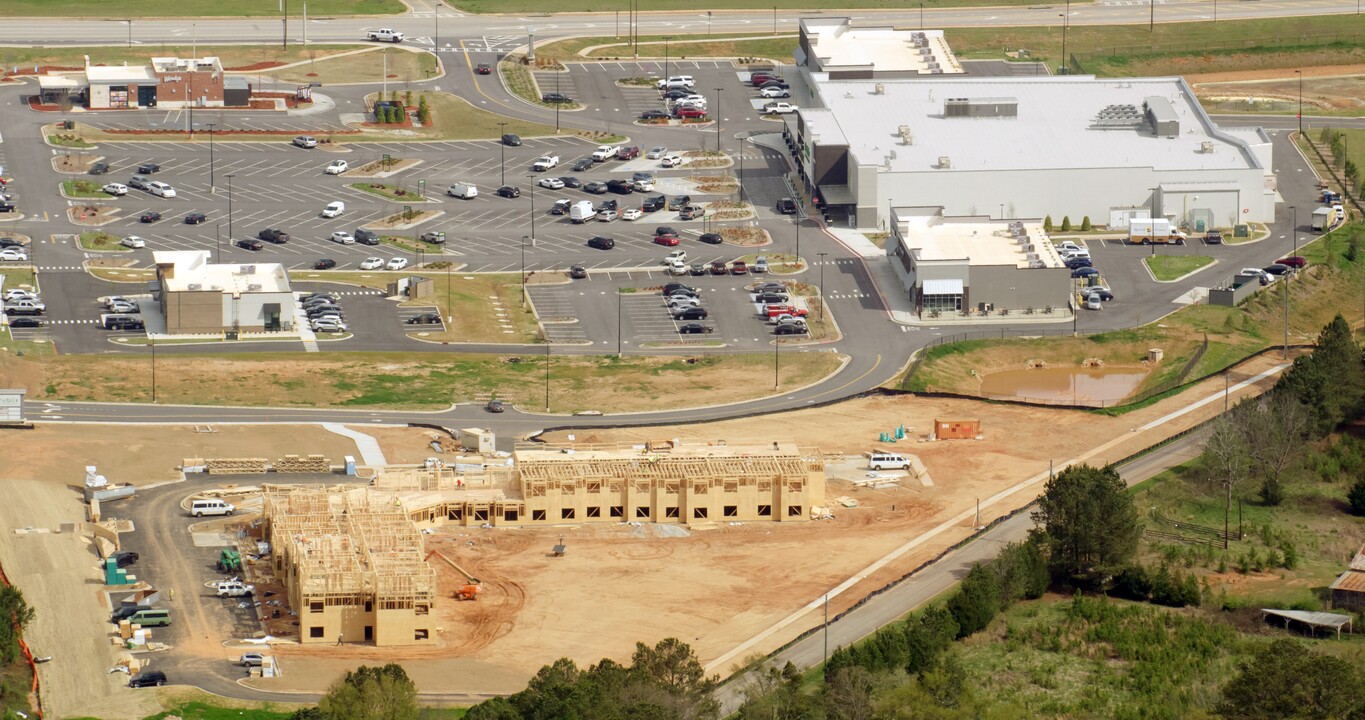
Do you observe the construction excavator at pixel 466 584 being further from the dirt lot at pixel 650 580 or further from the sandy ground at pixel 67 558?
the sandy ground at pixel 67 558

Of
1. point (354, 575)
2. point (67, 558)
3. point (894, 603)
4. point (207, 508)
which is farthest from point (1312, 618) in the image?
point (67, 558)

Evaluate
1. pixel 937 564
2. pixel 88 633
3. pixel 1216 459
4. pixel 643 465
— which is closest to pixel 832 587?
pixel 937 564

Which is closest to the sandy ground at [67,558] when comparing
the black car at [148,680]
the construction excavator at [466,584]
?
the black car at [148,680]

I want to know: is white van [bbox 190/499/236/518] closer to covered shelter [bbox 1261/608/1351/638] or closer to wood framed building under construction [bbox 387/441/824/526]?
wood framed building under construction [bbox 387/441/824/526]

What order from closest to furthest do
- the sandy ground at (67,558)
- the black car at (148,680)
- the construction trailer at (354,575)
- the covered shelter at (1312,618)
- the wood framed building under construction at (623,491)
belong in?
the sandy ground at (67,558) < the black car at (148,680) < the construction trailer at (354,575) < the covered shelter at (1312,618) < the wood framed building under construction at (623,491)

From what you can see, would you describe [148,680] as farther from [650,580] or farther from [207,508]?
[650,580]

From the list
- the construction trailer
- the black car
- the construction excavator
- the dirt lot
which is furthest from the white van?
the black car
